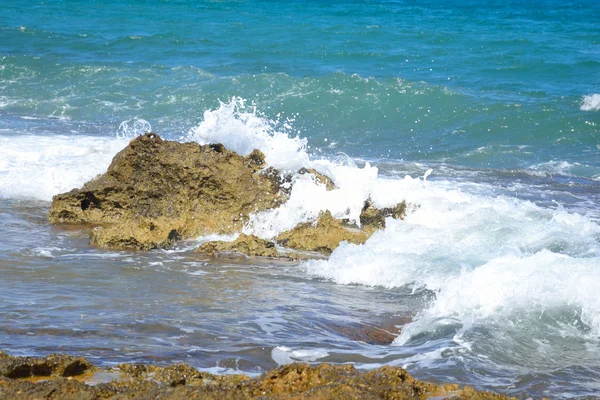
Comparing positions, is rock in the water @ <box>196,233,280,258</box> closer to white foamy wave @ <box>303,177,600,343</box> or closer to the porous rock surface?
the porous rock surface

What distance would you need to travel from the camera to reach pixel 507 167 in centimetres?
1449

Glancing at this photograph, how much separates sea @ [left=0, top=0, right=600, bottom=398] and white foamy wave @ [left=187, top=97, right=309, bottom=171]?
2 cm

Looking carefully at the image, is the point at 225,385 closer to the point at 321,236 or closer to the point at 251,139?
the point at 321,236

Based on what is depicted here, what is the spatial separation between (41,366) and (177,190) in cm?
444

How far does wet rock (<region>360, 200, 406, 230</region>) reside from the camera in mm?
8734

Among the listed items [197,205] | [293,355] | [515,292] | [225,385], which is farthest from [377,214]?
[225,385]

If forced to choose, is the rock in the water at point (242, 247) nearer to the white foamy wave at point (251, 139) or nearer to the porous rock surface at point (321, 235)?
the porous rock surface at point (321, 235)

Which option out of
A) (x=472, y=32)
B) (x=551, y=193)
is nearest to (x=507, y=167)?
(x=551, y=193)

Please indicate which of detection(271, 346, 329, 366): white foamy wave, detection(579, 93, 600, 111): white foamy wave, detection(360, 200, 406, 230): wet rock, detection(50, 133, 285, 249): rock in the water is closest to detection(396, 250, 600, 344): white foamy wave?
detection(271, 346, 329, 366): white foamy wave

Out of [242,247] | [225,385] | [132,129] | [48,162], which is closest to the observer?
[225,385]

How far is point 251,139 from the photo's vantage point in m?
9.56

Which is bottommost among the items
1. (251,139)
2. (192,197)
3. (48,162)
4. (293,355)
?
(293,355)

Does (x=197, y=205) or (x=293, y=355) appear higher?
(x=197, y=205)

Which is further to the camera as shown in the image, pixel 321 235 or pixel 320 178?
pixel 320 178
